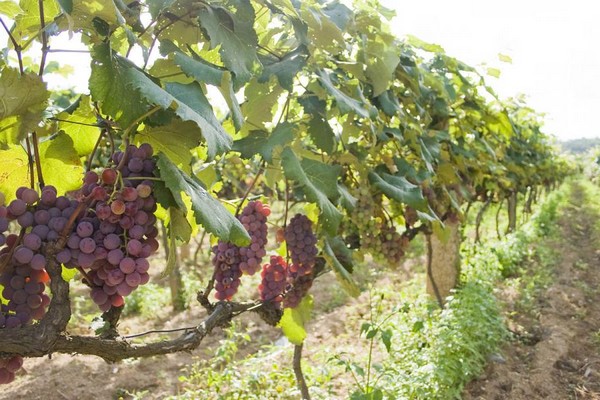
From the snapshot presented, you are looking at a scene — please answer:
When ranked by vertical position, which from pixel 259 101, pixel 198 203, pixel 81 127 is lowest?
pixel 198 203

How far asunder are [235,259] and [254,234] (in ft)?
0.45

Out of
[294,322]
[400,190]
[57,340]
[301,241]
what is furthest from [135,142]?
[294,322]

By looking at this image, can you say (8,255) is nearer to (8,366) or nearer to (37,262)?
(37,262)

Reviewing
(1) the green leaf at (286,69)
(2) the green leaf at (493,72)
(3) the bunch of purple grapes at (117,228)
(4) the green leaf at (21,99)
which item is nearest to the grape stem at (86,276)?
(3) the bunch of purple grapes at (117,228)

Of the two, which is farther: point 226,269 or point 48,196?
point 226,269

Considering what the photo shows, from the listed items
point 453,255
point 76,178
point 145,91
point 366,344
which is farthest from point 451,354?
point 145,91

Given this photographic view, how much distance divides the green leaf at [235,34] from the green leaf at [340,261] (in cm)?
126

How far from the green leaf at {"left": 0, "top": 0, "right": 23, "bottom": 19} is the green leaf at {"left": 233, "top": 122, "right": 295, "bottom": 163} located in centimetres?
79

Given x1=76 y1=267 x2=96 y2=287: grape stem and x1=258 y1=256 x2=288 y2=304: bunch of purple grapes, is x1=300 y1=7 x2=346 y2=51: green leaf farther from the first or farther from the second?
x1=258 y1=256 x2=288 y2=304: bunch of purple grapes

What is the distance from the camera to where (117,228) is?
1.16 m

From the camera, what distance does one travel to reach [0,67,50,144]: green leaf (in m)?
1.11

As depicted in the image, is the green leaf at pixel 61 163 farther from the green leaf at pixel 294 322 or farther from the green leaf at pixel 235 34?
the green leaf at pixel 294 322

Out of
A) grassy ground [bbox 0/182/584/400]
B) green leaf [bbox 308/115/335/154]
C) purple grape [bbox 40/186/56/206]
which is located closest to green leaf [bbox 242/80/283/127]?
green leaf [bbox 308/115/335/154]

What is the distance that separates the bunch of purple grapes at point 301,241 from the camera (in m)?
2.57
